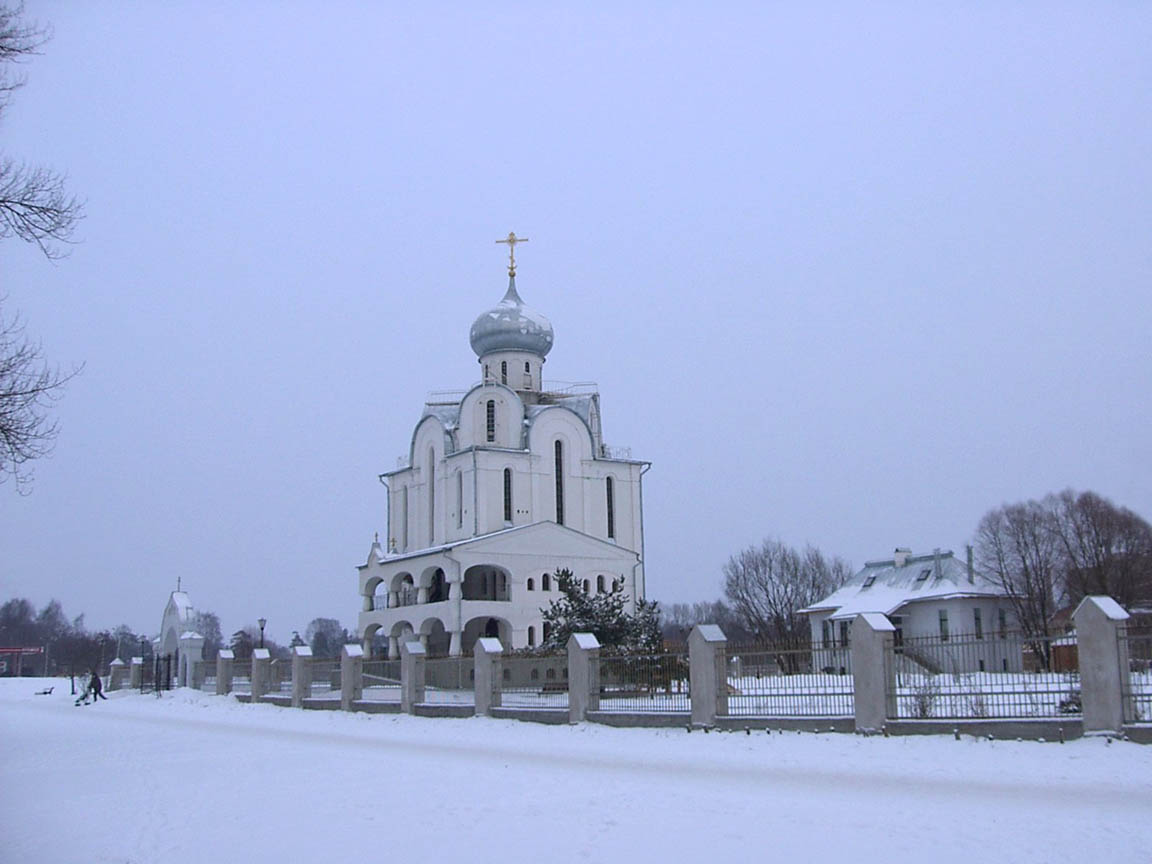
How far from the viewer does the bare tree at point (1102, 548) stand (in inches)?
1768

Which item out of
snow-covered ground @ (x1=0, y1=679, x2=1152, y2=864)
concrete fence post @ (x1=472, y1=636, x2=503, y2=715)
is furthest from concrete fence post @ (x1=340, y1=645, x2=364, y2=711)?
snow-covered ground @ (x1=0, y1=679, x2=1152, y2=864)

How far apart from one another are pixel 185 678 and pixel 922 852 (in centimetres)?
3562

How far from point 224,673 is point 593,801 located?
2655cm

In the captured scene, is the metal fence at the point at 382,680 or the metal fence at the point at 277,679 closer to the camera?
Result: the metal fence at the point at 382,680

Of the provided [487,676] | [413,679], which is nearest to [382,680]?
[413,679]

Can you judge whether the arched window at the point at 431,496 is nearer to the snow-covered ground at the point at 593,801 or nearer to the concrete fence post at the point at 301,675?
the concrete fence post at the point at 301,675

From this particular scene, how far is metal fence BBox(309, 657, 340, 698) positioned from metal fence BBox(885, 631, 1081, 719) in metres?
17.0

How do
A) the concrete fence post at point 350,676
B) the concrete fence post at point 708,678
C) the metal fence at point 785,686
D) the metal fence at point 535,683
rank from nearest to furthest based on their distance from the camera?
the metal fence at point 785,686 < the concrete fence post at point 708,678 < the metal fence at point 535,683 < the concrete fence post at point 350,676

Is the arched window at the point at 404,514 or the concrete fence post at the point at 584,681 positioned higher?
the arched window at the point at 404,514

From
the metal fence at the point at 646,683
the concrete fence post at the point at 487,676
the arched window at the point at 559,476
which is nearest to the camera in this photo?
the metal fence at the point at 646,683

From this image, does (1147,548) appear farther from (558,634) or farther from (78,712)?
(78,712)

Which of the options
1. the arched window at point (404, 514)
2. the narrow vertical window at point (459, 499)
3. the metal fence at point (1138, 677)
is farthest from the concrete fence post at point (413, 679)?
the arched window at point (404, 514)

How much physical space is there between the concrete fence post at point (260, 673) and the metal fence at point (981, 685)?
2060cm

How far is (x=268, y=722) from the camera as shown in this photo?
27.0 m
